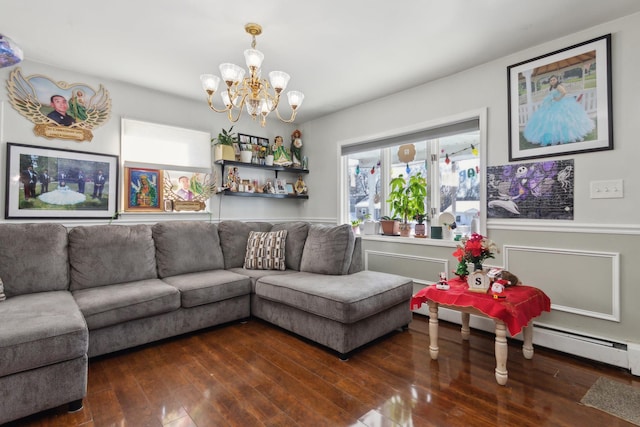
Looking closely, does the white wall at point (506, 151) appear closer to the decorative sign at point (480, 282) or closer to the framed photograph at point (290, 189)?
the framed photograph at point (290, 189)

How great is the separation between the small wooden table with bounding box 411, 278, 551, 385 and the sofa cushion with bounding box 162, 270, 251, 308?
5.28ft

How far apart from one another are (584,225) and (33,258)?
13.9 ft

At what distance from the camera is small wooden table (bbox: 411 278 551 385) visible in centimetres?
196

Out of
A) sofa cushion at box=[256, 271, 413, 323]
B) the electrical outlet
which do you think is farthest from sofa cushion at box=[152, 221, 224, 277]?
the electrical outlet

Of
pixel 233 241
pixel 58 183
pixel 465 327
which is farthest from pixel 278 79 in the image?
pixel 465 327

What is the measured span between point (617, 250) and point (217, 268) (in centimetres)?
345

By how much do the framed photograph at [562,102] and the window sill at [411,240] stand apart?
946 millimetres

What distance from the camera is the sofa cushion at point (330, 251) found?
3.03 m

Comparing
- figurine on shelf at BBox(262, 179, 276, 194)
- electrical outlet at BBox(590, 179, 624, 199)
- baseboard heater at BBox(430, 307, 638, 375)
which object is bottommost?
baseboard heater at BBox(430, 307, 638, 375)

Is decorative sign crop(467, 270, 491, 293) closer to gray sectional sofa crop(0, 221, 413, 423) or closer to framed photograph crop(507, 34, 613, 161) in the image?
gray sectional sofa crop(0, 221, 413, 423)

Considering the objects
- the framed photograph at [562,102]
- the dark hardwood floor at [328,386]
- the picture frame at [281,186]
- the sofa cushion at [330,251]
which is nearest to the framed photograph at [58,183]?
the dark hardwood floor at [328,386]

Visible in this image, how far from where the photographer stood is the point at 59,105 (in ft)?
9.67

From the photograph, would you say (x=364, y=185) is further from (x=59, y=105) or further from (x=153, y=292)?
(x=59, y=105)

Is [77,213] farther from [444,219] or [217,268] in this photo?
[444,219]
